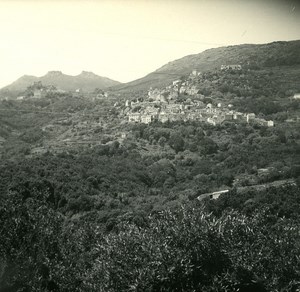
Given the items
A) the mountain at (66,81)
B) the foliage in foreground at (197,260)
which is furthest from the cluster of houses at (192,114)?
the mountain at (66,81)

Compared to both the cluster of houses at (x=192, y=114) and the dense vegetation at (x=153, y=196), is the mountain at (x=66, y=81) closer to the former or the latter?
the dense vegetation at (x=153, y=196)

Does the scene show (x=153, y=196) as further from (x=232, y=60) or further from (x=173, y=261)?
(x=232, y=60)

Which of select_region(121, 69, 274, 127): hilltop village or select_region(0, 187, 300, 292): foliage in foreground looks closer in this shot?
select_region(0, 187, 300, 292): foliage in foreground

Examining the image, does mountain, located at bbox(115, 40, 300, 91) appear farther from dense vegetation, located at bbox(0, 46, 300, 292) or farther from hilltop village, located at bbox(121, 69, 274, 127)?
hilltop village, located at bbox(121, 69, 274, 127)

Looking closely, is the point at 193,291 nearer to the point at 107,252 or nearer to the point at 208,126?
the point at 107,252

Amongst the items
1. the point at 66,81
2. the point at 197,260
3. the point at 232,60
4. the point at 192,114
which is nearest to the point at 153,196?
the point at 192,114

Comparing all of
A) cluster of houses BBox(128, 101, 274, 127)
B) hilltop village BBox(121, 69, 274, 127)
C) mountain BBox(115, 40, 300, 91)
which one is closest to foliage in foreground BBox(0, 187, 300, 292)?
cluster of houses BBox(128, 101, 274, 127)
